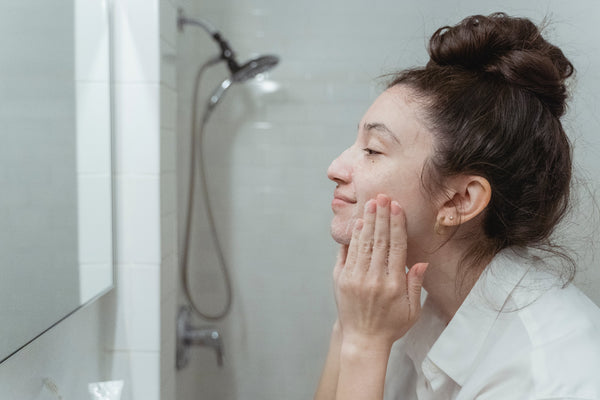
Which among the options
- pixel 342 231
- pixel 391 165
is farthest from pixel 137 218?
pixel 391 165

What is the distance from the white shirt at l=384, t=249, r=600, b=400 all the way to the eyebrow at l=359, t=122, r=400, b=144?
0.91ft

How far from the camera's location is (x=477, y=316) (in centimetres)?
80

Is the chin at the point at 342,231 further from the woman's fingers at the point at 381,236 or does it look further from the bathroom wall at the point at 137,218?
the bathroom wall at the point at 137,218

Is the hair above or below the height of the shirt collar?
above

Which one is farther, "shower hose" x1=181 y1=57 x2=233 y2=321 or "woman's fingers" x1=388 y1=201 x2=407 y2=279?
"shower hose" x1=181 y1=57 x2=233 y2=321

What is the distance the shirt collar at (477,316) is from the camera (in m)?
0.78

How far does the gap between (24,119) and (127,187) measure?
0.34 meters

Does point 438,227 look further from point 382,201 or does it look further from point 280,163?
point 280,163

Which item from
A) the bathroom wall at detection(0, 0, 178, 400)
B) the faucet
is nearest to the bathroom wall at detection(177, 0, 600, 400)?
the faucet

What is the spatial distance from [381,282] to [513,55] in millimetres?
427

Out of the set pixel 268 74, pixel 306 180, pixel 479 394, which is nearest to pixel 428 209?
pixel 479 394

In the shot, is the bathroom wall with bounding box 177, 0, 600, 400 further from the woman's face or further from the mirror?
the woman's face

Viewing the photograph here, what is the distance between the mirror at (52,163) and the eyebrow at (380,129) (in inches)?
21.7

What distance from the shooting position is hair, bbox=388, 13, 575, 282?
2.51 ft
